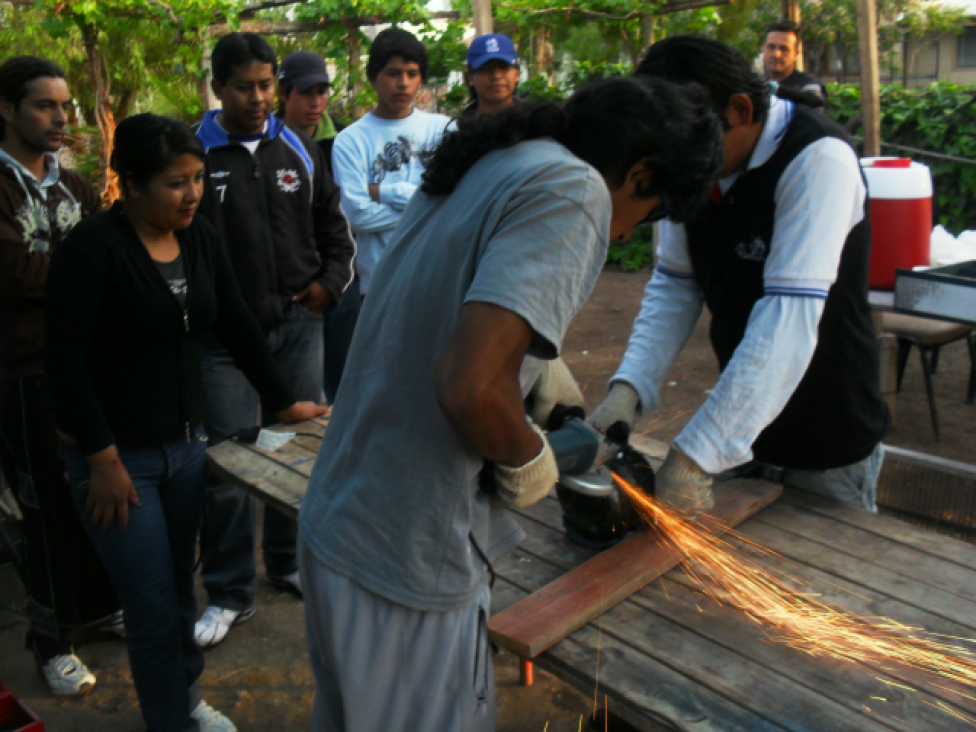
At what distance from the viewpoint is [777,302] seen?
194cm

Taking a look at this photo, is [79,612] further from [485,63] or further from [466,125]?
[485,63]

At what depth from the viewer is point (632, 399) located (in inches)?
95.0

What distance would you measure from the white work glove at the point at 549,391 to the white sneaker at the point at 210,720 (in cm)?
173

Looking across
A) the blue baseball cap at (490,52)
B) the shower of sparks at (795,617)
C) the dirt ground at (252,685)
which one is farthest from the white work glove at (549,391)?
the blue baseball cap at (490,52)

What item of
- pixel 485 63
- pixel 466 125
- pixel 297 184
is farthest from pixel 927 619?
pixel 485 63

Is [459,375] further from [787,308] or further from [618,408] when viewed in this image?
[618,408]

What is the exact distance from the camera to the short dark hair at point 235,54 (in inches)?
133

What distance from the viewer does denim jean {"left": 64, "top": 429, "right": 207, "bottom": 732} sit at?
245 centimetres

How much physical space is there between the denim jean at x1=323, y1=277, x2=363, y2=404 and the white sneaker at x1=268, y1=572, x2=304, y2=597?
0.88 metres

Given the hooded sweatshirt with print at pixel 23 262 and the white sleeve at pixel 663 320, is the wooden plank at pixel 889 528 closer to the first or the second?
the white sleeve at pixel 663 320

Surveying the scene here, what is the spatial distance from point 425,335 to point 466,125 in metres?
0.39

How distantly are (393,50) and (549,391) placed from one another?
3.04m

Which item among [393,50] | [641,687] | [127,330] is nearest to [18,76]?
[127,330]

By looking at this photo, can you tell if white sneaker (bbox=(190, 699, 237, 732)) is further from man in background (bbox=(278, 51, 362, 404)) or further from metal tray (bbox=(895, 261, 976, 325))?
metal tray (bbox=(895, 261, 976, 325))
